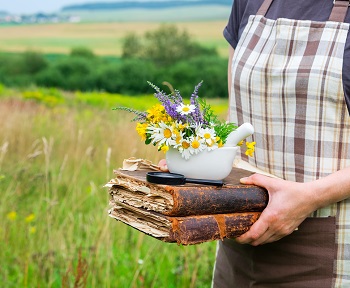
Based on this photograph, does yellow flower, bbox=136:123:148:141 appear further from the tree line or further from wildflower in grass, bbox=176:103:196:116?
the tree line

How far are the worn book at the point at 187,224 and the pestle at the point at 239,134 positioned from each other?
7.4 inches

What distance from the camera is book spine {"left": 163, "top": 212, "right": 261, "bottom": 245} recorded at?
163cm

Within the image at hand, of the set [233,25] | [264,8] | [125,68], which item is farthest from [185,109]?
[125,68]

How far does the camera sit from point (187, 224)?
5.42ft

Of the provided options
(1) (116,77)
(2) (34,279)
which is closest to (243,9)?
(2) (34,279)

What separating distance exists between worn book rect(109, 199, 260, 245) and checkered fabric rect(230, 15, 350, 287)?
0.86 ft

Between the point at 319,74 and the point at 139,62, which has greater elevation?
the point at 319,74

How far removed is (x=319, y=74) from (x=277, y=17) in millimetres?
274

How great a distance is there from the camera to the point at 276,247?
202 centimetres

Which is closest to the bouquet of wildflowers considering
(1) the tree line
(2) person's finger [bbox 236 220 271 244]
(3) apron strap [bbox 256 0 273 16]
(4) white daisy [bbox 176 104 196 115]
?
(4) white daisy [bbox 176 104 196 115]

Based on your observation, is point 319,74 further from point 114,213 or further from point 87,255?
point 87,255

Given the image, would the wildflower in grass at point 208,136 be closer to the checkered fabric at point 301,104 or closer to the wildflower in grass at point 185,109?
the wildflower in grass at point 185,109

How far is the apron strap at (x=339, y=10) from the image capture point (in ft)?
6.33

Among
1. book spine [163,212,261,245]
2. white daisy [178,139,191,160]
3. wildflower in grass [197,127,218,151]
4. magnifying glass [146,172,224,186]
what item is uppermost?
wildflower in grass [197,127,218,151]
